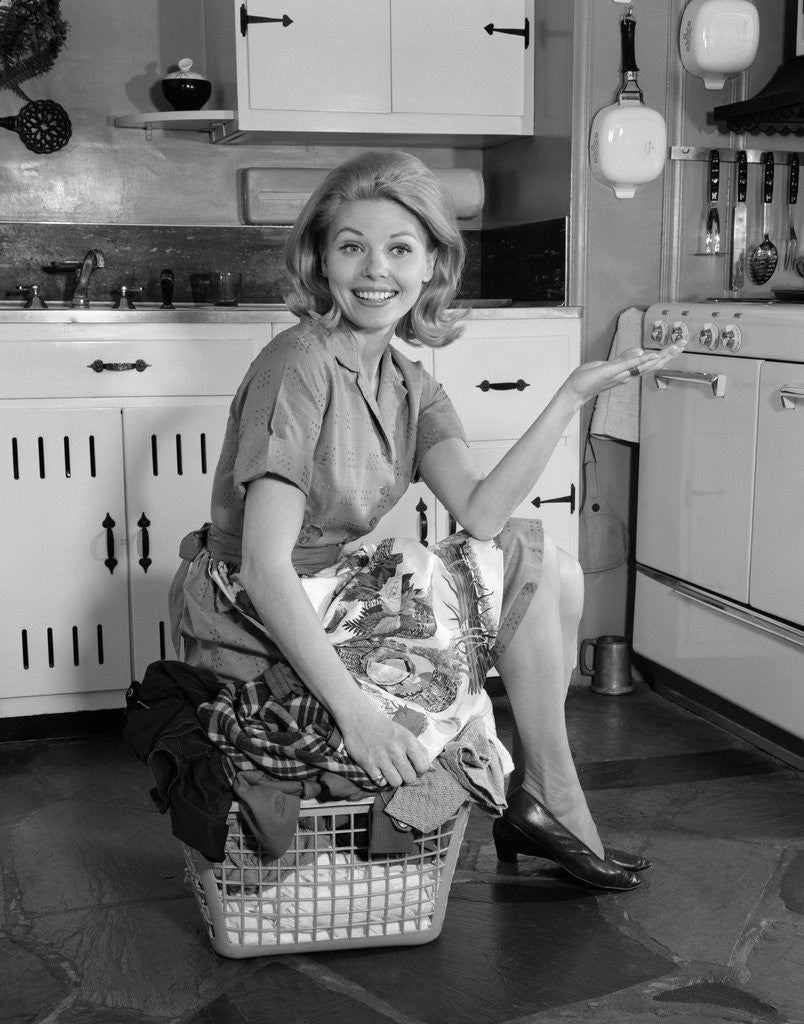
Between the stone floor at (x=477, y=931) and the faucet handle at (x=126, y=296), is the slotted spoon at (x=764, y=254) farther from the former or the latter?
the faucet handle at (x=126, y=296)

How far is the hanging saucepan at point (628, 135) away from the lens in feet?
9.92

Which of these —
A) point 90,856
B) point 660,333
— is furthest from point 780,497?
point 90,856

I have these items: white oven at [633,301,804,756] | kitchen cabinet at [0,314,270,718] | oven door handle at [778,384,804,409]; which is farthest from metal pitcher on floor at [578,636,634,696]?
kitchen cabinet at [0,314,270,718]

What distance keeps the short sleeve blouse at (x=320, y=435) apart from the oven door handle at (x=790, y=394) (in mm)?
886

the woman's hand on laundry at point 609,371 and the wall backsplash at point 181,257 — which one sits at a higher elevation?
the wall backsplash at point 181,257

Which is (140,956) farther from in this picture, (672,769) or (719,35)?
(719,35)

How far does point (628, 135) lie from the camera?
9.92ft

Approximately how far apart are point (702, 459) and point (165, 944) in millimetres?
1661

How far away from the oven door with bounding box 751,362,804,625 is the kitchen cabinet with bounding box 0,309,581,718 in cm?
73

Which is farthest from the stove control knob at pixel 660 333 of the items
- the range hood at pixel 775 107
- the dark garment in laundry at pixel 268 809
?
the dark garment in laundry at pixel 268 809

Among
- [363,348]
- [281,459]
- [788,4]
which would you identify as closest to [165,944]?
[281,459]

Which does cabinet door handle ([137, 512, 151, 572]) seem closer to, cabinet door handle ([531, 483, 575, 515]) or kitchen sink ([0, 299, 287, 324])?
kitchen sink ([0, 299, 287, 324])

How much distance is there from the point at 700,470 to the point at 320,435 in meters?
1.32

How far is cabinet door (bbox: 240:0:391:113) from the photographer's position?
305cm
